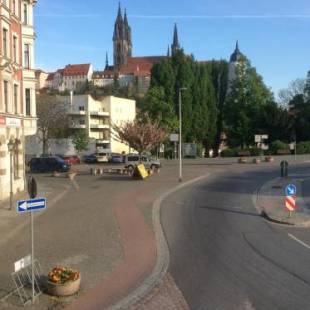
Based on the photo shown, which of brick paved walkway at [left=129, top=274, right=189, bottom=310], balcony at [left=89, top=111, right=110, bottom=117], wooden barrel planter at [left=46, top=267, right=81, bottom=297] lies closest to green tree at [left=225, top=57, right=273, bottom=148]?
balcony at [left=89, top=111, right=110, bottom=117]

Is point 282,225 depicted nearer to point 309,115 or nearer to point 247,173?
point 247,173

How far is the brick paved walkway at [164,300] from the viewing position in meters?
10.9

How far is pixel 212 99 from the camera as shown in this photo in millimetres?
93312

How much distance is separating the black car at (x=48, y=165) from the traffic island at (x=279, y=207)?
2389cm

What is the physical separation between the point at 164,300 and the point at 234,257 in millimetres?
4379

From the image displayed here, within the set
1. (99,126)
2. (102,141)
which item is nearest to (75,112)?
(99,126)

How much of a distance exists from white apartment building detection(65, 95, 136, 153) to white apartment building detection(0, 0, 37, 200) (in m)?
59.7

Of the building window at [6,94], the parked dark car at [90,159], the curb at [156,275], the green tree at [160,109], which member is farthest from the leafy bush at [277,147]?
the curb at [156,275]

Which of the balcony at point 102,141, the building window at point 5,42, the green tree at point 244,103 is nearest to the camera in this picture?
the building window at point 5,42

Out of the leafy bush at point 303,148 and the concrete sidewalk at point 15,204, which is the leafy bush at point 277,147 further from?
the concrete sidewalk at point 15,204

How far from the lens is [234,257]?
15.2m

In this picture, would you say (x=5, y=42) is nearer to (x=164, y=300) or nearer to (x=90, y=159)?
(x=164, y=300)

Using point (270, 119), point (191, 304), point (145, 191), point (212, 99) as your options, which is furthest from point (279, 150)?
point (191, 304)

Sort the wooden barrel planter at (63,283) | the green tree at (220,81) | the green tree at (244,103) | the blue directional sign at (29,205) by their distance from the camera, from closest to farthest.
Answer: the wooden barrel planter at (63,283) → the blue directional sign at (29,205) → the green tree at (244,103) → the green tree at (220,81)
